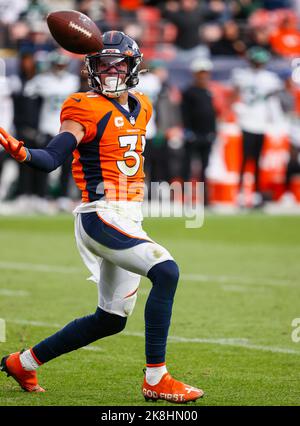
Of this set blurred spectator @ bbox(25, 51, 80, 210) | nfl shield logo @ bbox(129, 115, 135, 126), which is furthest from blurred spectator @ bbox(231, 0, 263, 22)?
nfl shield logo @ bbox(129, 115, 135, 126)

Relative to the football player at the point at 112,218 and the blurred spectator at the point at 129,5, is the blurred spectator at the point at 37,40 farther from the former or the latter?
the football player at the point at 112,218

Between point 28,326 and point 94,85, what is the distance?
2181 mm

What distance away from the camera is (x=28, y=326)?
673 cm

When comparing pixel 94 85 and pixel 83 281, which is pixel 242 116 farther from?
pixel 94 85

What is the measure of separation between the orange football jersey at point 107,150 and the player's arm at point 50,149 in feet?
0.22

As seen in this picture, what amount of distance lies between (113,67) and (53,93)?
30.0 ft

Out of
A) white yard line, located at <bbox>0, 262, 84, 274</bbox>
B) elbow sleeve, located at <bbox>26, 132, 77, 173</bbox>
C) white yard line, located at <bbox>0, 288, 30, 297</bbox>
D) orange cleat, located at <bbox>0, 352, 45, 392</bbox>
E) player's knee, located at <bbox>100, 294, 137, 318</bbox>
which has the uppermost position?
elbow sleeve, located at <bbox>26, 132, 77, 173</bbox>

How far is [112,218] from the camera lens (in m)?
4.85

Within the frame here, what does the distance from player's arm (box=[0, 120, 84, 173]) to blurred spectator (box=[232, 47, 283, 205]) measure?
1003 centimetres

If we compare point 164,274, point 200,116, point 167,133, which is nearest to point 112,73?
point 164,274

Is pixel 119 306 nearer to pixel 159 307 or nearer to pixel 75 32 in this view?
pixel 159 307

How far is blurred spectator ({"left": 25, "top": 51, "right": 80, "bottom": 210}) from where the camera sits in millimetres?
14086

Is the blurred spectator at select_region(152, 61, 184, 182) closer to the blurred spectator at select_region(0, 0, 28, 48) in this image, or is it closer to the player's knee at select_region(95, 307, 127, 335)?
the blurred spectator at select_region(0, 0, 28, 48)
